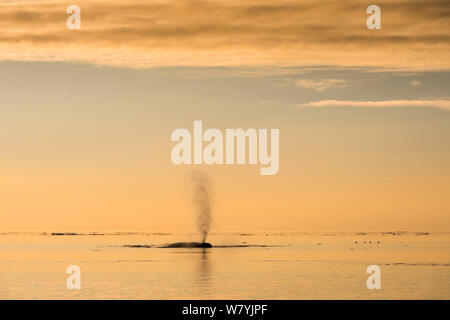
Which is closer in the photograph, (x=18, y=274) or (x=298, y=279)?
(x=298, y=279)

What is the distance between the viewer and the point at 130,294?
47.2 metres

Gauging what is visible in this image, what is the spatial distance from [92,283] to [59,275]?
964 centimetres

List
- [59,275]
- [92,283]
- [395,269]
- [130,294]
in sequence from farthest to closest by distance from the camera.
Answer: [395,269] < [59,275] < [92,283] < [130,294]

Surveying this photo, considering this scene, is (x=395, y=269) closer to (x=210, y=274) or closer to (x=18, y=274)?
(x=210, y=274)

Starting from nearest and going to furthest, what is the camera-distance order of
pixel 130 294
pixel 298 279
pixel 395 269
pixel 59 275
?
pixel 130 294 → pixel 298 279 → pixel 59 275 → pixel 395 269
